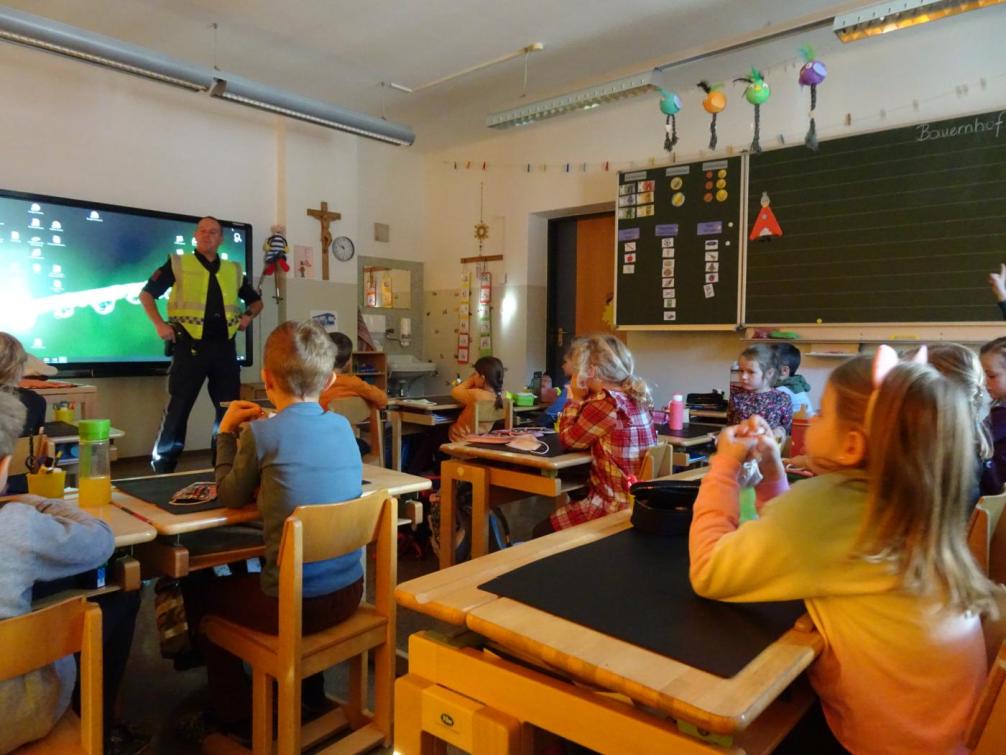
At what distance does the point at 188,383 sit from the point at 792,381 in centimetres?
362

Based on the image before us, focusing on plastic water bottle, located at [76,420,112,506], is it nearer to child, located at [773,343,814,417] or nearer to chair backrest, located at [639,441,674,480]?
chair backrest, located at [639,441,674,480]

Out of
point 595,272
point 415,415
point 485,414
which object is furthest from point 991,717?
point 595,272

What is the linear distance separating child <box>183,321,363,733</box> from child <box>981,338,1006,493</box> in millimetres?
1864

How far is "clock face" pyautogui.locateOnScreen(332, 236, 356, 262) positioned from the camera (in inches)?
271

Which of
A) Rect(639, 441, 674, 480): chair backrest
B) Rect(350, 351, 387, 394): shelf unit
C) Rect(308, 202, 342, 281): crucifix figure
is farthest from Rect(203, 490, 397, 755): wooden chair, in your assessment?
Rect(308, 202, 342, 281): crucifix figure

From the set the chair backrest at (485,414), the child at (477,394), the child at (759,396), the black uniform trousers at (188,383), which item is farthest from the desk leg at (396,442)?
the child at (759,396)

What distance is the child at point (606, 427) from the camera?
262 centimetres

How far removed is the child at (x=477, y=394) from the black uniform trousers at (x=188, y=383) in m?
1.40

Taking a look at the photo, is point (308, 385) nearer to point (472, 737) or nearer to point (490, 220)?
point (472, 737)

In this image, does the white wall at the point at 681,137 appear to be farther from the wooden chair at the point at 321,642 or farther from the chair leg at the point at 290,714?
the chair leg at the point at 290,714

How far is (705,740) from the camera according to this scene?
2.66ft

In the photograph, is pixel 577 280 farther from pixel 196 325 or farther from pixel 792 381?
pixel 196 325

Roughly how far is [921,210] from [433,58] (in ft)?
11.8

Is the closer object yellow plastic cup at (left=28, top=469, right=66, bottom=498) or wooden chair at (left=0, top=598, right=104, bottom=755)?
wooden chair at (left=0, top=598, right=104, bottom=755)
